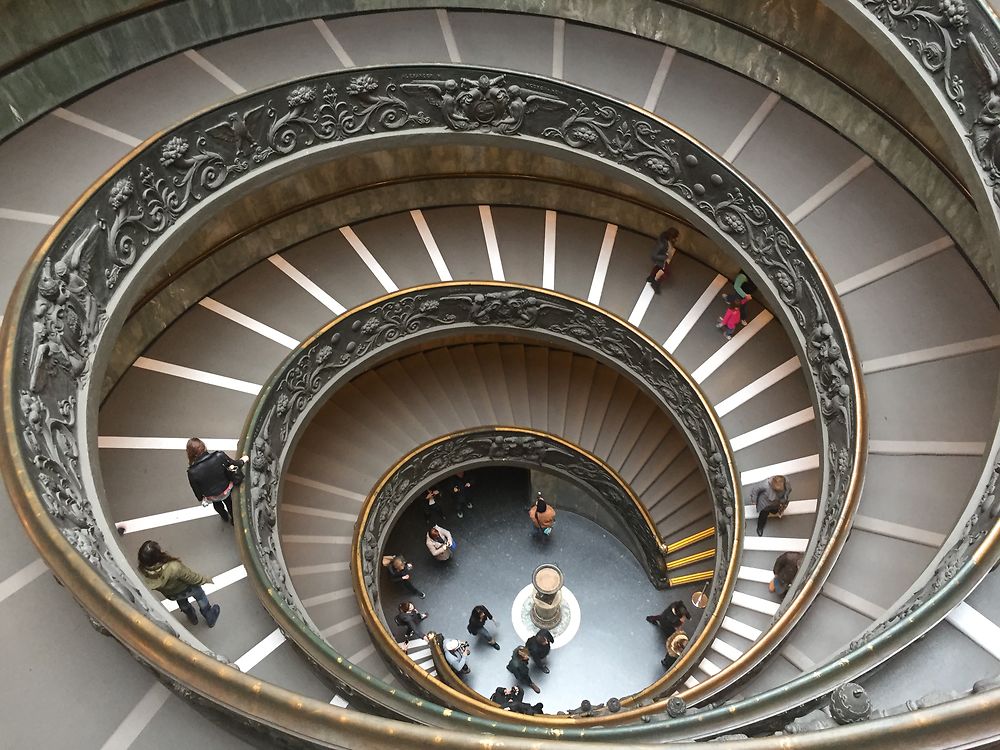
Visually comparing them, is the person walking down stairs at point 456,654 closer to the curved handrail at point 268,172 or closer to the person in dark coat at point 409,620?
the person in dark coat at point 409,620

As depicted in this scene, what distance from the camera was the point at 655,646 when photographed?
13.2m

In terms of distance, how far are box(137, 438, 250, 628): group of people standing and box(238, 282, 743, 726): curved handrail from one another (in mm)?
359

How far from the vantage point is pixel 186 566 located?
25.2ft

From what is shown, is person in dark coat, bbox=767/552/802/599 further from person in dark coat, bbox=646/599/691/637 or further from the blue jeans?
the blue jeans

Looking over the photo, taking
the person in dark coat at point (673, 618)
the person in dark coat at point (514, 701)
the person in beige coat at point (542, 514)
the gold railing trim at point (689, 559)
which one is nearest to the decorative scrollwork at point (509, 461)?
the gold railing trim at point (689, 559)

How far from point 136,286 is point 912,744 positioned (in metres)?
8.05

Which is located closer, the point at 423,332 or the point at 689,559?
the point at 423,332

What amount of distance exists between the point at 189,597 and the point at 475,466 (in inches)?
280

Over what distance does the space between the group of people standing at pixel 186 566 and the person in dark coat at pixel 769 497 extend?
6.63 meters

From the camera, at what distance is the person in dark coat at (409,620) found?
487 inches

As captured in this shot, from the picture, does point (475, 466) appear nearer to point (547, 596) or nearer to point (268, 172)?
point (547, 596)

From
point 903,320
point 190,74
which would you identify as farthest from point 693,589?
point 190,74

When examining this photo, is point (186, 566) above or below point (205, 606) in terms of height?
above

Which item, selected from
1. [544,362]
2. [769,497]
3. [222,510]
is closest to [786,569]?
[769,497]
